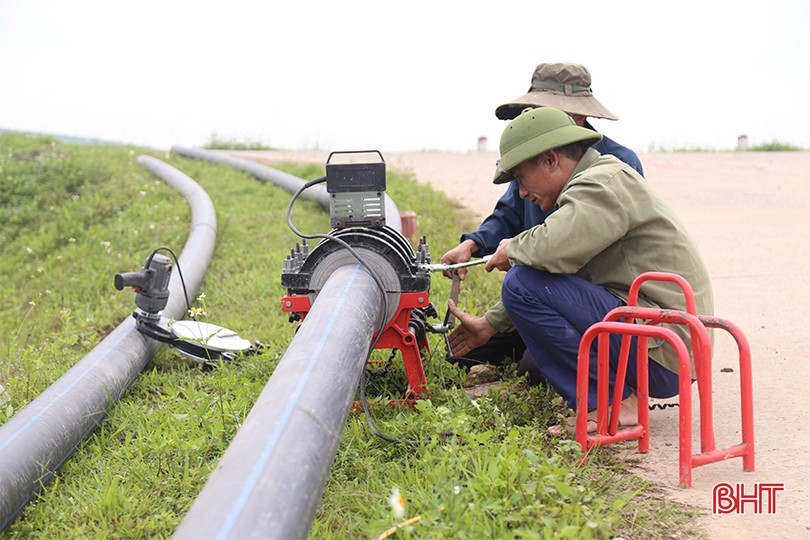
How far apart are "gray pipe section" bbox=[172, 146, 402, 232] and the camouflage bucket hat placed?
132cm

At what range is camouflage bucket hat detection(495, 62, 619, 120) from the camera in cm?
443

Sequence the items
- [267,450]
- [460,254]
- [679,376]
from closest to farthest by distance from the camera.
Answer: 1. [267,450]
2. [679,376]
3. [460,254]

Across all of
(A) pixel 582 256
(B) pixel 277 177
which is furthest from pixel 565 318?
(B) pixel 277 177

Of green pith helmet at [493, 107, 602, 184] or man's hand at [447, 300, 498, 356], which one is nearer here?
green pith helmet at [493, 107, 602, 184]

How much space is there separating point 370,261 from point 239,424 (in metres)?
0.87

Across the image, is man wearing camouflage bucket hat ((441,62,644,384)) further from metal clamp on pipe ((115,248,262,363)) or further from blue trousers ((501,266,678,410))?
metal clamp on pipe ((115,248,262,363))

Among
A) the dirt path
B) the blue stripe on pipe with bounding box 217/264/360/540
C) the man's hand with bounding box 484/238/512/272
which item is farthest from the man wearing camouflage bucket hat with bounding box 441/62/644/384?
the blue stripe on pipe with bounding box 217/264/360/540

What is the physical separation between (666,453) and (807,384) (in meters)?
1.20

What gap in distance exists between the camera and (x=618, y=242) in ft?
11.1

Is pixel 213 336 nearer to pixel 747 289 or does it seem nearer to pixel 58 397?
pixel 58 397

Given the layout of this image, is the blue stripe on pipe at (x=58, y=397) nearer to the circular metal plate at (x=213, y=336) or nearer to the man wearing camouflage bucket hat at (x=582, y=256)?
the circular metal plate at (x=213, y=336)

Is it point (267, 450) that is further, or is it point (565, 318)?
point (565, 318)

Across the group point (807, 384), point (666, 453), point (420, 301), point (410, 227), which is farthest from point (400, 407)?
point (410, 227)

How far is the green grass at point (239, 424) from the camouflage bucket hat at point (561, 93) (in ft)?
4.47
